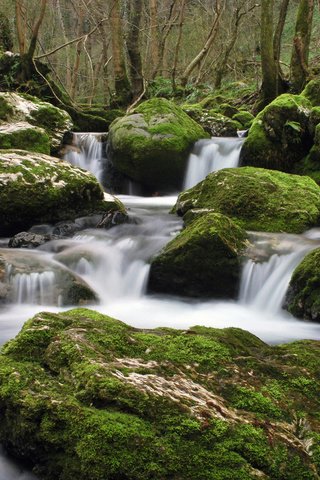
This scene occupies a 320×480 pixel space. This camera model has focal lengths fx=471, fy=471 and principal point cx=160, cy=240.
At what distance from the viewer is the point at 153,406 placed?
6.97 feet

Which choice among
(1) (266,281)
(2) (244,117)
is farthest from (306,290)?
(2) (244,117)

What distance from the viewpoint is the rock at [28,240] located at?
7.09m

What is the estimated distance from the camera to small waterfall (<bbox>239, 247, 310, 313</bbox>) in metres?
5.63

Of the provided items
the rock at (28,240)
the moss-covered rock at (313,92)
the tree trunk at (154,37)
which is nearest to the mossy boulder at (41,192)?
the rock at (28,240)

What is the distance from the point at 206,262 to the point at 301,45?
9.81 meters

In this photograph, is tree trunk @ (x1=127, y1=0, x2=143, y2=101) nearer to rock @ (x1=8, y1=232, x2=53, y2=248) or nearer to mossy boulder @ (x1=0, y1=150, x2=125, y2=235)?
mossy boulder @ (x1=0, y1=150, x2=125, y2=235)

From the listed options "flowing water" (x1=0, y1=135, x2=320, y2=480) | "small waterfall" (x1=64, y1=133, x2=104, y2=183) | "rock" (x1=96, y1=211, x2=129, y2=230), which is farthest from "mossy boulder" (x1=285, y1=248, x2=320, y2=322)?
"small waterfall" (x1=64, y1=133, x2=104, y2=183)

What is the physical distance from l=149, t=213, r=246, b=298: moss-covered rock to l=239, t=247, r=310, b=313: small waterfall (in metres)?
0.13

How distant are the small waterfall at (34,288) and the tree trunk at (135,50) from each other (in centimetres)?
1294

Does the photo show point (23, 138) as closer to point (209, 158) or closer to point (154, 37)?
point (209, 158)

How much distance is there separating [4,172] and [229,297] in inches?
169

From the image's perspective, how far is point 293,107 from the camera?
9.62 meters

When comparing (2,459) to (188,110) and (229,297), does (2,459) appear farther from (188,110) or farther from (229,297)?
(188,110)

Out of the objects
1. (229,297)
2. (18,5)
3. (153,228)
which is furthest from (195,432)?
(18,5)
